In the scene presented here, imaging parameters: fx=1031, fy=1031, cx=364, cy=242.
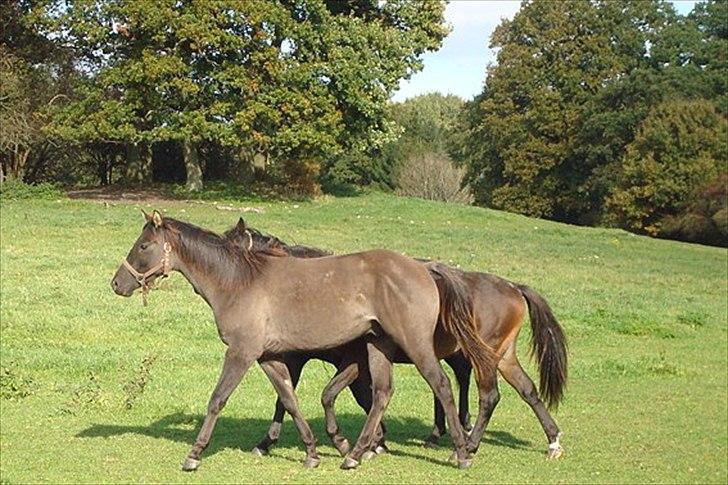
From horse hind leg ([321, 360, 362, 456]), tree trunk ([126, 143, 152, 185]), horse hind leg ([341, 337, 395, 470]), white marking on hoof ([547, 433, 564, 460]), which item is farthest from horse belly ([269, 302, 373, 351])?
tree trunk ([126, 143, 152, 185])

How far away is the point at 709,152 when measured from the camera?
50312 mm

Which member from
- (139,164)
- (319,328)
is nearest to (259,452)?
(319,328)

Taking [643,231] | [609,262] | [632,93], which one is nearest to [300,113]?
[609,262]

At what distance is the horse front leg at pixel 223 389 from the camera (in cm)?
946

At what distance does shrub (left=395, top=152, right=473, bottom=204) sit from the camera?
214 feet

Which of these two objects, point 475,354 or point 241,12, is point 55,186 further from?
point 475,354

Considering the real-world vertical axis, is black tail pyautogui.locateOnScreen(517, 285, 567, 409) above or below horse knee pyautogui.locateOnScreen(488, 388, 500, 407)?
above

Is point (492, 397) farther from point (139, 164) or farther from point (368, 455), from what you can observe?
point (139, 164)

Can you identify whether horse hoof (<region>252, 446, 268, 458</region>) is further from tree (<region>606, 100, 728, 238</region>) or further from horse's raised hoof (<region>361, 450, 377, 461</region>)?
tree (<region>606, 100, 728, 238</region>)

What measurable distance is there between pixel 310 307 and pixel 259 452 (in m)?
1.67

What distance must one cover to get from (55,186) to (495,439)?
1266 inches

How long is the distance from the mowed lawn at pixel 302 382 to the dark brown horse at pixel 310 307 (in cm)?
74

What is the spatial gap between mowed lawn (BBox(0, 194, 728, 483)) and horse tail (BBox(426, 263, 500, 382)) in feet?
3.53

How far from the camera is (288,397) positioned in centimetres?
981
